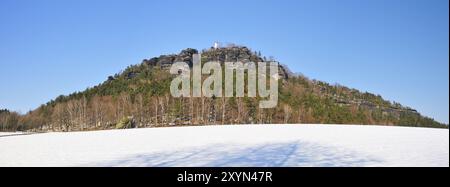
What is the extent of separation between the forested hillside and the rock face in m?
0.38

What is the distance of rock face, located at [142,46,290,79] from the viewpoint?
13450cm

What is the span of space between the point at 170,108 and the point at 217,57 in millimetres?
74429

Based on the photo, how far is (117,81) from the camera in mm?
111062
